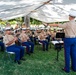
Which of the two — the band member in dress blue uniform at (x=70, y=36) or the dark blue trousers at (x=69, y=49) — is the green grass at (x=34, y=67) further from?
the band member in dress blue uniform at (x=70, y=36)

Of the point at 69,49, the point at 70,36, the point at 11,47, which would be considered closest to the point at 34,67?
the point at 11,47

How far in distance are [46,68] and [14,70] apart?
3.72ft

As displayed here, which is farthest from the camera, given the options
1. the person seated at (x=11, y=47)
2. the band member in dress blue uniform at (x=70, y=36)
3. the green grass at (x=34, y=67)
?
the person seated at (x=11, y=47)

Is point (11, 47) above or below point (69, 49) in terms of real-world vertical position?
below

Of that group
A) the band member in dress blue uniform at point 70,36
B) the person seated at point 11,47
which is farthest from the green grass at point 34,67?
the band member in dress blue uniform at point 70,36

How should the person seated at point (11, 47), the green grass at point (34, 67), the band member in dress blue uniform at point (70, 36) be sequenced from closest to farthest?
1. the band member in dress blue uniform at point (70, 36)
2. the green grass at point (34, 67)
3. the person seated at point (11, 47)

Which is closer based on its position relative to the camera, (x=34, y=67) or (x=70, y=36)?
(x=70, y=36)

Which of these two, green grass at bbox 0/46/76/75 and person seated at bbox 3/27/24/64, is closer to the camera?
green grass at bbox 0/46/76/75

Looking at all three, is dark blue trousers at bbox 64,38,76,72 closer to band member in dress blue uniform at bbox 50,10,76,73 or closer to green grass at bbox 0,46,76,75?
band member in dress blue uniform at bbox 50,10,76,73

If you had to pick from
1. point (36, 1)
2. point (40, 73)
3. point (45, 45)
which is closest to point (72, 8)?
point (36, 1)

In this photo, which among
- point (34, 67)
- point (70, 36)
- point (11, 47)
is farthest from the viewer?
point (11, 47)

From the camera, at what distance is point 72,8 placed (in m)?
8.70

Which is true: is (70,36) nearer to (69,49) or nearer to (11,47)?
(69,49)

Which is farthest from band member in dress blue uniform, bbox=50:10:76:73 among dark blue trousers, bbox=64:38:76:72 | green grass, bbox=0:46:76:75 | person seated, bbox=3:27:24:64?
person seated, bbox=3:27:24:64
